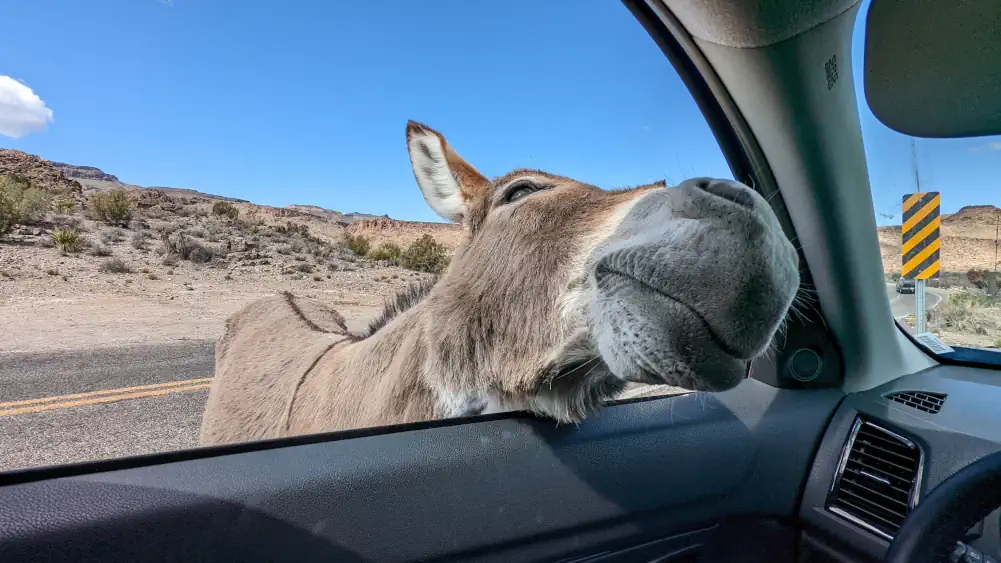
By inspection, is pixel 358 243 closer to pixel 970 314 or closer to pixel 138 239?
pixel 138 239

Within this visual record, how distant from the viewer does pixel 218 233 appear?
21.7ft

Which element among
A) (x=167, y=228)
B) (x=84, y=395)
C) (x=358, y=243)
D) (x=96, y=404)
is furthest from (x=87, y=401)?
(x=167, y=228)

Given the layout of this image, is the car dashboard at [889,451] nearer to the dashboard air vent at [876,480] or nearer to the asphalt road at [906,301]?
the dashboard air vent at [876,480]

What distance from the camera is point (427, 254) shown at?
12.3 feet

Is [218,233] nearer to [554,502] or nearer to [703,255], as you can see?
[554,502]

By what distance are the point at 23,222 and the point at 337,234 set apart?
128 inches

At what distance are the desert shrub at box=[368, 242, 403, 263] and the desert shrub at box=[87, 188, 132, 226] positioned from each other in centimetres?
340

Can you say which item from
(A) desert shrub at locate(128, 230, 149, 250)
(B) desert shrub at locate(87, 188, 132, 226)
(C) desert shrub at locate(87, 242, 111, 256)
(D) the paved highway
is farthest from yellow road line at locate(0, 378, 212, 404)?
(C) desert shrub at locate(87, 242, 111, 256)

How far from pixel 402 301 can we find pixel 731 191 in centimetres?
201

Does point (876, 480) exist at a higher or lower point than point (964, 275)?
lower

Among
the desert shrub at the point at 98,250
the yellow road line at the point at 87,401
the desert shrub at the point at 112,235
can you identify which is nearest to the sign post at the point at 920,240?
the yellow road line at the point at 87,401

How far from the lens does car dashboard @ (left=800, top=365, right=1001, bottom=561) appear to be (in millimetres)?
1905

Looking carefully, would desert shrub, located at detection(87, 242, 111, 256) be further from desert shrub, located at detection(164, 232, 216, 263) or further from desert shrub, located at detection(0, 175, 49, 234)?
desert shrub, located at detection(0, 175, 49, 234)

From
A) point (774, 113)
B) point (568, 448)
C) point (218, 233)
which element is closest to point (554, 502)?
point (568, 448)
